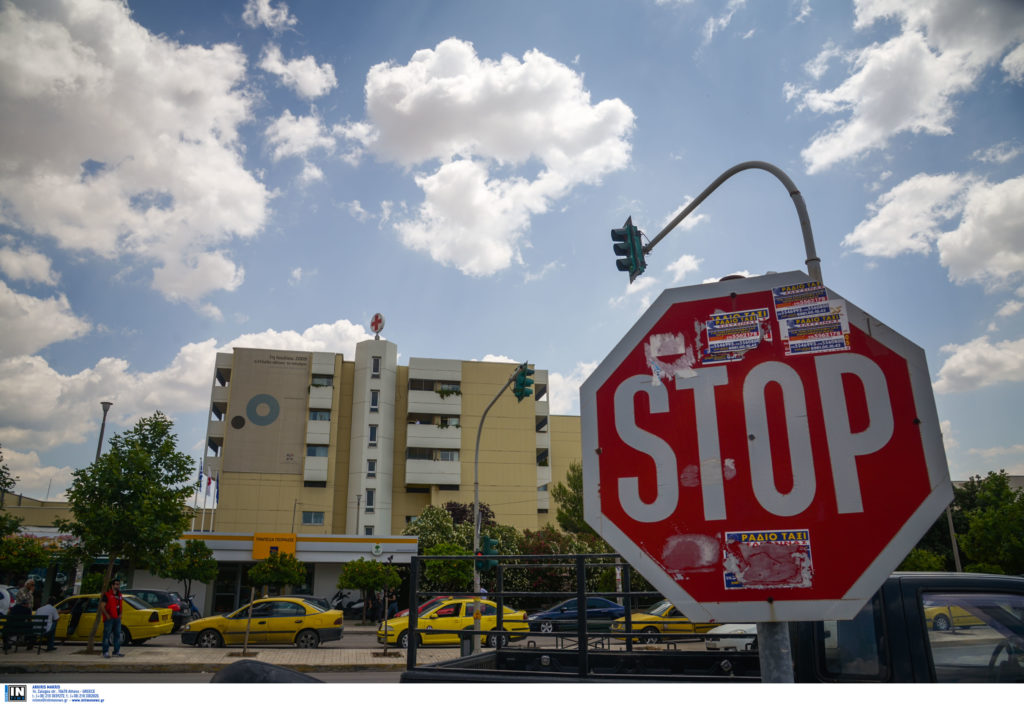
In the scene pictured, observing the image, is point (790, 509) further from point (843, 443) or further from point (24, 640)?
point (24, 640)

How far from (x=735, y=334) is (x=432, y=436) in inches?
1852

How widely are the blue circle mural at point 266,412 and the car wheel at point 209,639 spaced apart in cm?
2838

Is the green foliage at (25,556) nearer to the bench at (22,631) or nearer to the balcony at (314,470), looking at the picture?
the bench at (22,631)

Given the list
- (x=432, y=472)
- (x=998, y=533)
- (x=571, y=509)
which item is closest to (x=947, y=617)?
(x=998, y=533)

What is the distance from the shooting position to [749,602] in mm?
1463

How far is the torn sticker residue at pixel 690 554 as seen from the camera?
150 centimetres

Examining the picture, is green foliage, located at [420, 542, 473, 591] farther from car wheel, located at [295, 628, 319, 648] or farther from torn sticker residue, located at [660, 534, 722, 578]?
torn sticker residue, located at [660, 534, 722, 578]

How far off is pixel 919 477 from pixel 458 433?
47.5 metres

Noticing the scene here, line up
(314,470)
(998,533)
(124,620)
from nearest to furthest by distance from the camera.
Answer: (124,620), (998,533), (314,470)

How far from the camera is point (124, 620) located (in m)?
18.6

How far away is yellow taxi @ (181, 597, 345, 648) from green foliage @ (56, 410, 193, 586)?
237cm

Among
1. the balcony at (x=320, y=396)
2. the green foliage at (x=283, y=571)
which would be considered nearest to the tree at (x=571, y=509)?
the green foliage at (x=283, y=571)

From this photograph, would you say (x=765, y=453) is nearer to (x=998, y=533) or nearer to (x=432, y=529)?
(x=998, y=533)

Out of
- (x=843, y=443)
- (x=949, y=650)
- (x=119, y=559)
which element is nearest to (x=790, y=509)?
(x=843, y=443)
